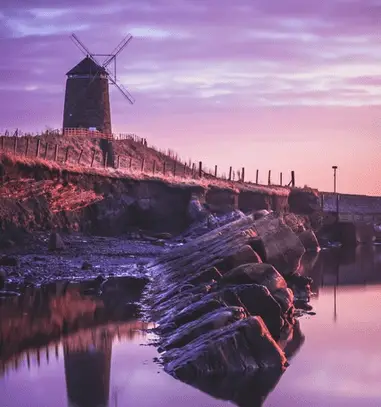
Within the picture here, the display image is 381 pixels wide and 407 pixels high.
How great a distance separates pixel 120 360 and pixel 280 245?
41.0ft

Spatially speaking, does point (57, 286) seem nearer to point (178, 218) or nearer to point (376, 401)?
point (376, 401)

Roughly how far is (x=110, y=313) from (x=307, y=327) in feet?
18.7

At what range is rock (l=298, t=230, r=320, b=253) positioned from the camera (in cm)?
6606

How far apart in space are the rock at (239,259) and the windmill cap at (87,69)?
65.7 metres

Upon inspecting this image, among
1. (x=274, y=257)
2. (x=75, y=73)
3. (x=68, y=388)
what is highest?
(x=75, y=73)

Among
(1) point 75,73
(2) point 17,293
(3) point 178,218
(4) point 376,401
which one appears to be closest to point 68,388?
(4) point 376,401

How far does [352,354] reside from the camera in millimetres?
24281

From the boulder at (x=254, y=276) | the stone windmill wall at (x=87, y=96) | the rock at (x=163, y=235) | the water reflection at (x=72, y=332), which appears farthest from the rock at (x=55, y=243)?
the stone windmill wall at (x=87, y=96)

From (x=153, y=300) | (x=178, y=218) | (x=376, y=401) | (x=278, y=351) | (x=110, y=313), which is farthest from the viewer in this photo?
(x=178, y=218)

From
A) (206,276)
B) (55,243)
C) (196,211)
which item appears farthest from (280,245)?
(196,211)

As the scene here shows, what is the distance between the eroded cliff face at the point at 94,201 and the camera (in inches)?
1935

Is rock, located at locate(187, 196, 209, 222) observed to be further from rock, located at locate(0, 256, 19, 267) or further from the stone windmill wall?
rock, located at locate(0, 256, 19, 267)

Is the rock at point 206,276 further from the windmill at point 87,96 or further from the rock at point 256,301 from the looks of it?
the windmill at point 87,96

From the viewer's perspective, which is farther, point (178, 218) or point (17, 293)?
point (178, 218)
